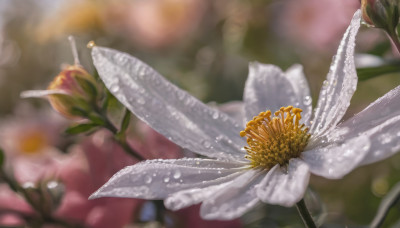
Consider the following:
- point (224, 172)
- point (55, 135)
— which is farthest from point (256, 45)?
point (224, 172)

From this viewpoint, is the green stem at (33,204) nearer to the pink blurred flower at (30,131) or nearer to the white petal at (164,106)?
the white petal at (164,106)

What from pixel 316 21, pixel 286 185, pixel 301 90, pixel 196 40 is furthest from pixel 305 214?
pixel 196 40

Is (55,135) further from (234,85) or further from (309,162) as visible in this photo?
(309,162)

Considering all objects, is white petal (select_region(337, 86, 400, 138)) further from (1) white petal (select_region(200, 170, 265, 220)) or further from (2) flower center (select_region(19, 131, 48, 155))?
(2) flower center (select_region(19, 131, 48, 155))

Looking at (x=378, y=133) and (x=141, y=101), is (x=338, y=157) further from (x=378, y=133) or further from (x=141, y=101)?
(x=141, y=101)

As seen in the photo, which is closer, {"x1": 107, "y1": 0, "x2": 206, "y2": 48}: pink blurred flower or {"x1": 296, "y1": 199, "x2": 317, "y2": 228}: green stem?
{"x1": 296, "y1": 199, "x2": 317, "y2": 228}: green stem

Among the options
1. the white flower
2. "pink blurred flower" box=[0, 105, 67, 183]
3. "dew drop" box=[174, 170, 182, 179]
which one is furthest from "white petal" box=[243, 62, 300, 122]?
"pink blurred flower" box=[0, 105, 67, 183]
